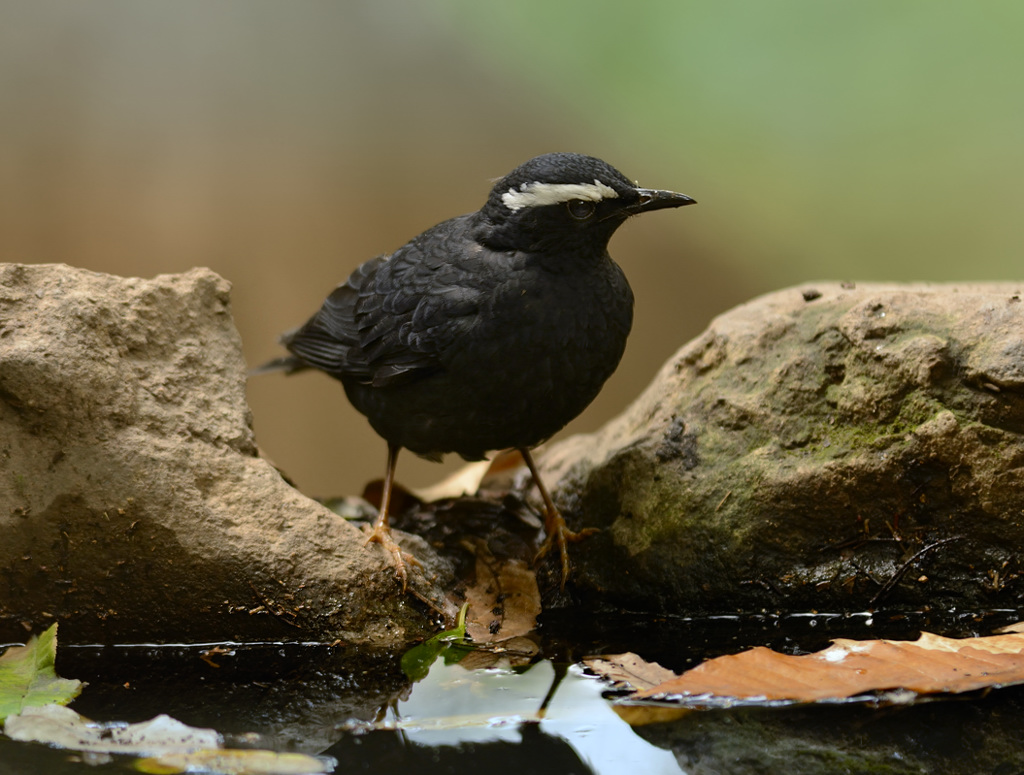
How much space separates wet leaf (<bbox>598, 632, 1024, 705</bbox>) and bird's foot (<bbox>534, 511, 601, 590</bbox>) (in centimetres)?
99

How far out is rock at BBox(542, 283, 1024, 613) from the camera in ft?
9.54

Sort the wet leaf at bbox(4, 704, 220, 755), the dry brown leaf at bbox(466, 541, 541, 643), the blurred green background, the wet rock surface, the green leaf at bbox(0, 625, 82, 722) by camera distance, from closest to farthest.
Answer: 1. the wet leaf at bbox(4, 704, 220, 755)
2. the green leaf at bbox(0, 625, 82, 722)
3. the wet rock surface
4. the dry brown leaf at bbox(466, 541, 541, 643)
5. the blurred green background

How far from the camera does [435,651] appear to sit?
112 inches

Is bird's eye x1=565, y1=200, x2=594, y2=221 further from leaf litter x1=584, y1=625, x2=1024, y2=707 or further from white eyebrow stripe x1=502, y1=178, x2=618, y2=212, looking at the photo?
leaf litter x1=584, y1=625, x2=1024, y2=707

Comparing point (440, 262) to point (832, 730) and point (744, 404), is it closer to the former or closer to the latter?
A: point (744, 404)

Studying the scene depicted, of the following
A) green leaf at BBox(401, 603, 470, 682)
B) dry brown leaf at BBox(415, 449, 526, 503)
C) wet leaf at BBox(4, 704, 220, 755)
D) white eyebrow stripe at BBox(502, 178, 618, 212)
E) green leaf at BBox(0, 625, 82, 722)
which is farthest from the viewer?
dry brown leaf at BBox(415, 449, 526, 503)

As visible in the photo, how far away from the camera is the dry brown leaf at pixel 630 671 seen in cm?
244

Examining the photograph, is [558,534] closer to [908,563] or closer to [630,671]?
[630,671]

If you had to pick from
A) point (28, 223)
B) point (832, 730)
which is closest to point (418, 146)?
point (28, 223)

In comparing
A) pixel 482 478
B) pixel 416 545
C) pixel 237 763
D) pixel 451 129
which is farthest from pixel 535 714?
pixel 451 129

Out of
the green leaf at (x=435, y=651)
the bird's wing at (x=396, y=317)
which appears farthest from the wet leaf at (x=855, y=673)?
the bird's wing at (x=396, y=317)

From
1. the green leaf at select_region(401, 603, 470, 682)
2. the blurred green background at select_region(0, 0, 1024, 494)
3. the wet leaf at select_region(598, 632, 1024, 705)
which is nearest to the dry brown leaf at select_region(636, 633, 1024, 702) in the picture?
the wet leaf at select_region(598, 632, 1024, 705)

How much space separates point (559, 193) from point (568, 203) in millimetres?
50

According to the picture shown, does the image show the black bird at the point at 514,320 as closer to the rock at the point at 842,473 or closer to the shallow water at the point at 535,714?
the rock at the point at 842,473
